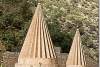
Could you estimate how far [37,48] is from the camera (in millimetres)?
1315

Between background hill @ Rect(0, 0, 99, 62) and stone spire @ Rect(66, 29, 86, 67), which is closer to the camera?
stone spire @ Rect(66, 29, 86, 67)

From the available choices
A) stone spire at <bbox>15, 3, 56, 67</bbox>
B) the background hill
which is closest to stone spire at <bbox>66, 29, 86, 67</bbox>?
stone spire at <bbox>15, 3, 56, 67</bbox>

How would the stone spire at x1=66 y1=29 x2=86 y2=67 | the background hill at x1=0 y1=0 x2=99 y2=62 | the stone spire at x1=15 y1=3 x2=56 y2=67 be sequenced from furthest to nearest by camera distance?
the background hill at x1=0 y1=0 x2=99 y2=62, the stone spire at x1=66 y1=29 x2=86 y2=67, the stone spire at x1=15 y1=3 x2=56 y2=67

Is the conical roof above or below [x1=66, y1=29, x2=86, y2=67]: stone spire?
above

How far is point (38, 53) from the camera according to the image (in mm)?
1312

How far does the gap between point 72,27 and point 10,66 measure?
0.65 meters

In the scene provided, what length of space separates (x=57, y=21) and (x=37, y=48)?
4.58ft

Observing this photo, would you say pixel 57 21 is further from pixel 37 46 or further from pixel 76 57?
pixel 37 46

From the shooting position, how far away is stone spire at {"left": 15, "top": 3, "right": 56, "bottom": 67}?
1.31 metres

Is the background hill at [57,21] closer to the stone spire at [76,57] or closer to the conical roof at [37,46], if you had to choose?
the stone spire at [76,57]

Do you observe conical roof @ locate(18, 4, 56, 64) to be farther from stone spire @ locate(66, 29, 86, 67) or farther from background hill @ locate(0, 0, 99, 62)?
background hill @ locate(0, 0, 99, 62)

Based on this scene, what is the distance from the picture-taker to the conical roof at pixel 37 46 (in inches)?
51.6

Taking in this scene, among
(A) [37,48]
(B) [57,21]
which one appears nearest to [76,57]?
(A) [37,48]

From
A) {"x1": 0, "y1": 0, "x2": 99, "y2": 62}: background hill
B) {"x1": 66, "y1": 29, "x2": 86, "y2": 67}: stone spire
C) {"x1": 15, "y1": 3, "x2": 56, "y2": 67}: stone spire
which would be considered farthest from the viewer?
{"x1": 0, "y1": 0, "x2": 99, "y2": 62}: background hill
